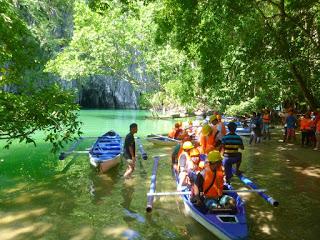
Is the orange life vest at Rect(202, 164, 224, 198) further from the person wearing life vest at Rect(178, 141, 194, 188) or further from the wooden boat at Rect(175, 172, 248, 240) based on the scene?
the person wearing life vest at Rect(178, 141, 194, 188)

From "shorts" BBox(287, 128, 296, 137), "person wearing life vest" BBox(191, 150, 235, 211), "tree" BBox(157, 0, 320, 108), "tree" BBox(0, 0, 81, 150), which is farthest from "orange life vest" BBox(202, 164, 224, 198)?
"shorts" BBox(287, 128, 296, 137)

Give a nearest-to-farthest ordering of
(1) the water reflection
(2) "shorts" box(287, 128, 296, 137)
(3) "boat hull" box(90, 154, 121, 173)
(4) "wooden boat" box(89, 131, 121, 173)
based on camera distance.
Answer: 1. (1) the water reflection
2. (3) "boat hull" box(90, 154, 121, 173)
3. (4) "wooden boat" box(89, 131, 121, 173)
4. (2) "shorts" box(287, 128, 296, 137)

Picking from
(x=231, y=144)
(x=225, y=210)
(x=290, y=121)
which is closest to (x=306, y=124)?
(x=290, y=121)

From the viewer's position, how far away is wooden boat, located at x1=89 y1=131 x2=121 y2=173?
40.0ft

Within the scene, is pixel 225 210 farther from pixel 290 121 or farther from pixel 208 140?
pixel 290 121

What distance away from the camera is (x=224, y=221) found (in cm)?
673

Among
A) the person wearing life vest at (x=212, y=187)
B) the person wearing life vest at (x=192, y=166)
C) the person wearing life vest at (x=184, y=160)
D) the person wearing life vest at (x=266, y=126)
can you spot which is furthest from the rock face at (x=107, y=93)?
the person wearing life vest at (x=212, y=187)

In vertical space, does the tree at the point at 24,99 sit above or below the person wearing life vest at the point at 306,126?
above

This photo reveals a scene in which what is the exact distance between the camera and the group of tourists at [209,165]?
23.3 ft

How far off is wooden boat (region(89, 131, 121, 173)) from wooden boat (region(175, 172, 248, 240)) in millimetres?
5152

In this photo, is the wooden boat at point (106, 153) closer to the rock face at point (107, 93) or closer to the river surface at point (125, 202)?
the river surface at point (125, 202)

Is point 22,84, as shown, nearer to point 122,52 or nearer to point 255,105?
point 255,105

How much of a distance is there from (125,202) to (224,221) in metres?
3.37

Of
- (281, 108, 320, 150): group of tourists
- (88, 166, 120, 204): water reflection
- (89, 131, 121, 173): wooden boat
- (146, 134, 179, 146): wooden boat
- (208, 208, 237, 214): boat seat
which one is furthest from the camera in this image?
(146, 134, 179, 146): wooden boat
